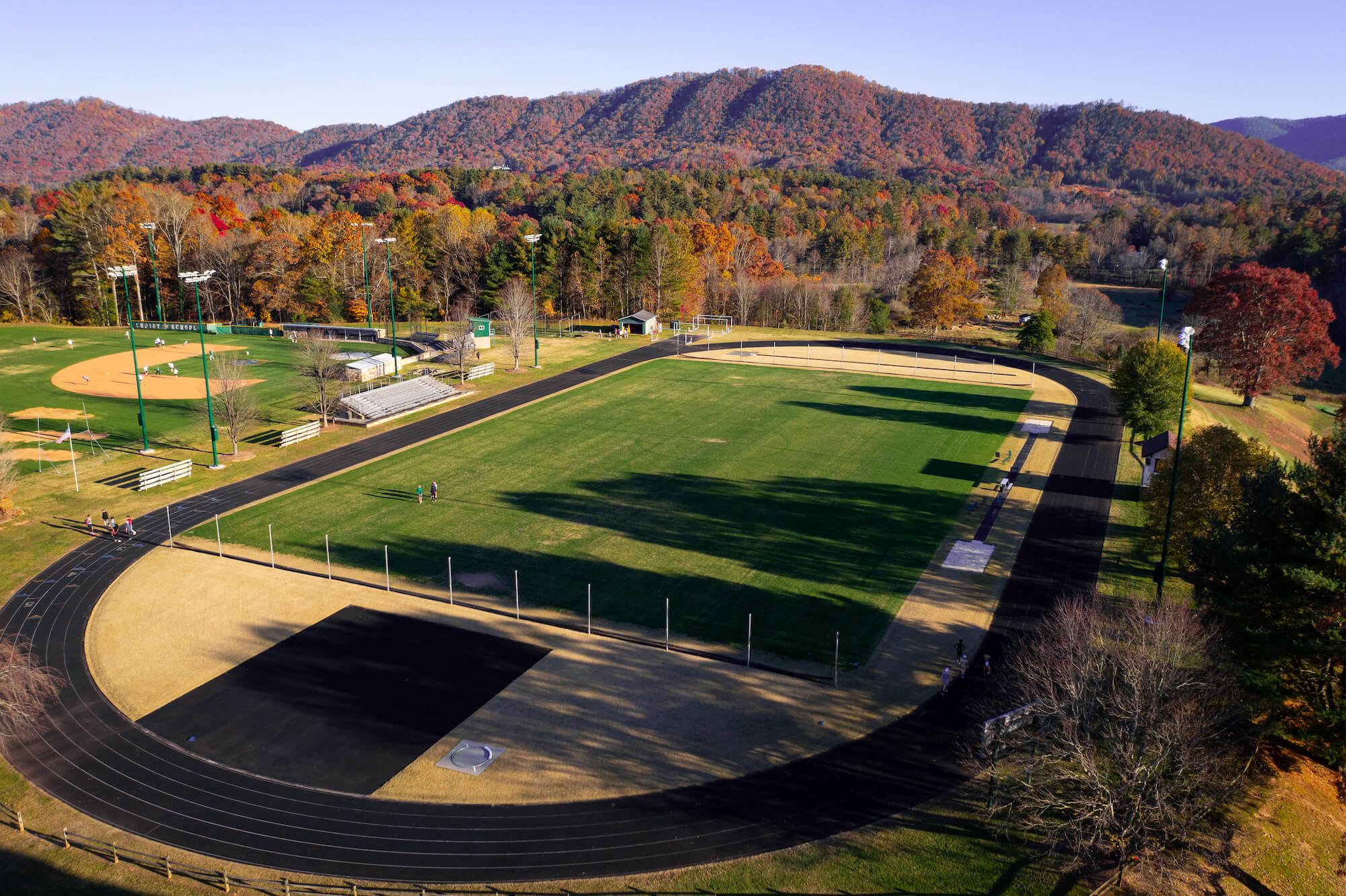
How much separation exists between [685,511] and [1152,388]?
31868mm

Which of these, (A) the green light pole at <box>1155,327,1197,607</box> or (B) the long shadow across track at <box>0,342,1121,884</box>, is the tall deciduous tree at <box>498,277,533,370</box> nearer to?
(B) the long shadow across track at <box>0,342,1121,884</box>

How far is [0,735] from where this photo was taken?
82.6ft

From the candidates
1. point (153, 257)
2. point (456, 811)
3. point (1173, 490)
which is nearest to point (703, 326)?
point (153, 257)

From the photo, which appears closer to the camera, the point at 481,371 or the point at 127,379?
the point at 127,379

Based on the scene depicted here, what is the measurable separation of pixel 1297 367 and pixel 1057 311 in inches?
1283

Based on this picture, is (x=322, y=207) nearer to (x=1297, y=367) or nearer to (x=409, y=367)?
(x=409, y=367)

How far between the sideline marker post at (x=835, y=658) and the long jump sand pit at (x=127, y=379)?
50.5m

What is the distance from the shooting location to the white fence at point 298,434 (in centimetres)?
5425

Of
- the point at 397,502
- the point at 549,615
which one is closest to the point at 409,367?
the point at 397,502

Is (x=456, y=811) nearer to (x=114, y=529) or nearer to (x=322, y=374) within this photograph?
(x=114, y=529)

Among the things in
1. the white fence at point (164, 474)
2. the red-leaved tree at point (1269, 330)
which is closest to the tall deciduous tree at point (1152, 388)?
the red-leaved tree at point (1269, 330)

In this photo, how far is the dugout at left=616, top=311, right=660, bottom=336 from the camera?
3789 inches

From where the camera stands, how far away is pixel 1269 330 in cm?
6962

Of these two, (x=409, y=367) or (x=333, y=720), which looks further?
(x=409, y=367)
